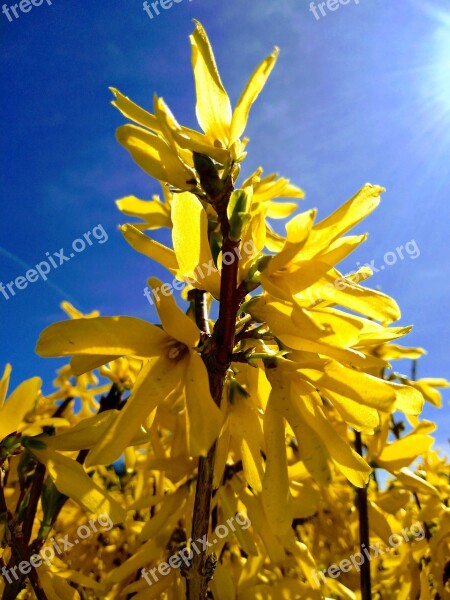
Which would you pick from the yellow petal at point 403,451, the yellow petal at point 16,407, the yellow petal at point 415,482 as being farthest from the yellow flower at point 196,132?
the yellow petal at point 415,482

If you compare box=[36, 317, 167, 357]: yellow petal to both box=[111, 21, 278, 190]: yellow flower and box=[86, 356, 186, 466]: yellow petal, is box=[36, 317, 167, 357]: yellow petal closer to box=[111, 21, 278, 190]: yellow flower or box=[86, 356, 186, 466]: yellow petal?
box=[86, 356, 186, 466]: yellow petal

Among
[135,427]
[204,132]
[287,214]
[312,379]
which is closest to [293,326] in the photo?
[312,379]

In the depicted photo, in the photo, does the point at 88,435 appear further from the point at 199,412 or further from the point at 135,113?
the point at 135,113

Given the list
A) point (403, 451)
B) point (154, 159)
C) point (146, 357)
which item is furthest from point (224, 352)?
point (403, 451)

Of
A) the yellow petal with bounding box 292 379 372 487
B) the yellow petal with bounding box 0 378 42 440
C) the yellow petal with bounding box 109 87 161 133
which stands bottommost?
the yellow petal with bounding box 292 379 372 487

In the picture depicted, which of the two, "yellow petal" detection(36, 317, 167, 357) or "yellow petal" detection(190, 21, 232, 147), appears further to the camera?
"yellow petal" detection(190, 21, 232, 147)

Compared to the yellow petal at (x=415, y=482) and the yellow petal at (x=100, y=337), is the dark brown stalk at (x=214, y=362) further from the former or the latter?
the yellow petal at (x=415, y=482)

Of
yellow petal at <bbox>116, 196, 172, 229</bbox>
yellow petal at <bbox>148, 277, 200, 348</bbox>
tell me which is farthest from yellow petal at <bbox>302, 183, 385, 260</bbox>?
yellow petal at <bbox>116, 196, 172, 229</bbox>

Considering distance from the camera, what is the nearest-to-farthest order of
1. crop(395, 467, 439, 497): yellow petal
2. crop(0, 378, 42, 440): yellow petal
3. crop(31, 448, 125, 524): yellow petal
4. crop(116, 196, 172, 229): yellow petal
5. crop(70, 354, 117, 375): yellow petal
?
crop(70, 354, 117, 375): yellow petal, crop(31, 448, 125, 524): yellow petal, crop(0, 378, 42, 440): yellow petal, crop(116, 196, 172, 229): yellow petal, crop(395, 467, 439, 497): yellow petal
